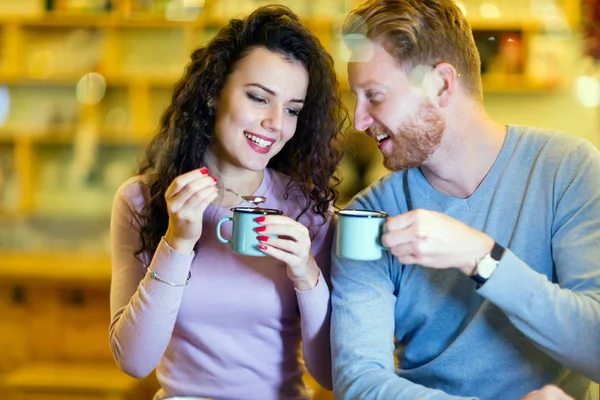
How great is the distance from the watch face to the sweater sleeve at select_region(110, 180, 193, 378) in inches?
19.3

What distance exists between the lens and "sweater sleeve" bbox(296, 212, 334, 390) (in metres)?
1.34

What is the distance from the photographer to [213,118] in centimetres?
151

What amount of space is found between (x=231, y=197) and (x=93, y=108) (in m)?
2.81

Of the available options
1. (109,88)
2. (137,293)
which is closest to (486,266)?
(137,293)

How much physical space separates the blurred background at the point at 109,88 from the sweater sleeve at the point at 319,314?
2398 mm

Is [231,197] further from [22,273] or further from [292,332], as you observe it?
[22,273]

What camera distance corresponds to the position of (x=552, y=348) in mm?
1142

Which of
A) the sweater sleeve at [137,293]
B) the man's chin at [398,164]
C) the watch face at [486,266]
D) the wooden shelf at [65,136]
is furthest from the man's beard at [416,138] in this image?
the wooden shelf at [65,136]

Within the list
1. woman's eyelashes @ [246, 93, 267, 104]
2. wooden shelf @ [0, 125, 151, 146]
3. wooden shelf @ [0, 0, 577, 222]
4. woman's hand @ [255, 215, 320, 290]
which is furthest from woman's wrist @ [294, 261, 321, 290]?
Answer: wooden shelf @ [0, 125, 151, 146]

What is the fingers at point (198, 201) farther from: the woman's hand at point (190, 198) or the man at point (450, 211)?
the man at point (450, 211)

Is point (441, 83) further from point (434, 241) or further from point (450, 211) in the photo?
point (434, 241)

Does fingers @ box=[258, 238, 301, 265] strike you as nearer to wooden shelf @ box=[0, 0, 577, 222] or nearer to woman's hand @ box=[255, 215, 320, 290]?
woman's hand @ box=[255, 215, 320, 290]

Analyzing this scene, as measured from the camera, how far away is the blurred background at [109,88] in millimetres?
3973

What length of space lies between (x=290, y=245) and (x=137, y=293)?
30 cm
